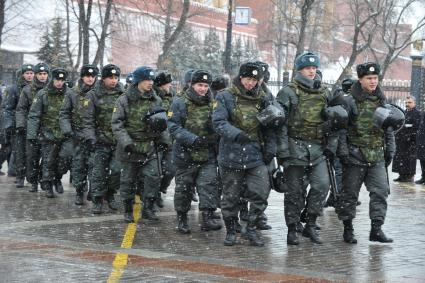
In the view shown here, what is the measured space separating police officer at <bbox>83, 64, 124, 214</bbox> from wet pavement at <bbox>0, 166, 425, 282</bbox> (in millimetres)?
420

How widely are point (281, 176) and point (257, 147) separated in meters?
0.51

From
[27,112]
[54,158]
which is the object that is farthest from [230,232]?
[27,112]

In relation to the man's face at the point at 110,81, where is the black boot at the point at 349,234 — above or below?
below

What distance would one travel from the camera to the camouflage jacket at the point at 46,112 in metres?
15.3

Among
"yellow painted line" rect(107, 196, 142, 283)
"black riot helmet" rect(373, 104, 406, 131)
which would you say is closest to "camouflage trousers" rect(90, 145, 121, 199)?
"yellow painted line" rect(107, 196, 142, 283)

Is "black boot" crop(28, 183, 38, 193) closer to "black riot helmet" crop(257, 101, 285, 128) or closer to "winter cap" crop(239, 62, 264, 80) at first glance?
"winter cap" crop(239, 62, 264, 80)

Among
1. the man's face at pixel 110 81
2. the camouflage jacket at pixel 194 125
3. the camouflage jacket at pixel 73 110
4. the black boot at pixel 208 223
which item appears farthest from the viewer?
the camouflage jacket at pixel 73 110

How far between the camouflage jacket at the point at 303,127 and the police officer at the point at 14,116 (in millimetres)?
6947

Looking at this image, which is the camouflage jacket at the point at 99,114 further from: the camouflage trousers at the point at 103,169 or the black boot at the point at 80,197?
the black boot at the point at 80,197

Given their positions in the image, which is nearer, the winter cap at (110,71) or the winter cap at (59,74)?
the winter cap at (110,71)

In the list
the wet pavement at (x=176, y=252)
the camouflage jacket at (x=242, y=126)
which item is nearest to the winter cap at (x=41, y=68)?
the wet pavement at (x=176, y=252)

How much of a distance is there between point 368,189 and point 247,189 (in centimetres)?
144

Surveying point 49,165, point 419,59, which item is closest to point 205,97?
point 49,165

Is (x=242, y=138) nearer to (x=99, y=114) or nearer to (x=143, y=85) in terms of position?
(x=143, y=85)
